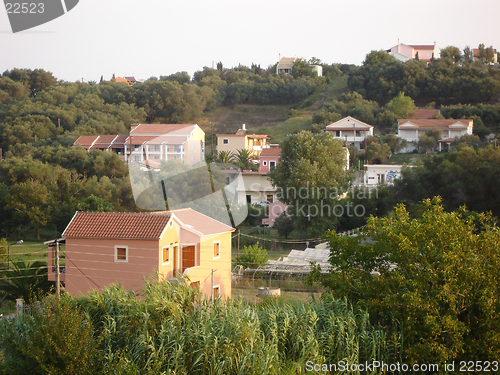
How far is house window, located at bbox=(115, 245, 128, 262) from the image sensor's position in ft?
42.9

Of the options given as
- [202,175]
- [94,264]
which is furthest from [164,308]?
[202,175]

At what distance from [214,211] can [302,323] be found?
1935 centimetres

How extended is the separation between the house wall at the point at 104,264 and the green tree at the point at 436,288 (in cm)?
598

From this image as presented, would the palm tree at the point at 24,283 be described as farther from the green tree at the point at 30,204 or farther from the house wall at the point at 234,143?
the house wall at the point at 234,143

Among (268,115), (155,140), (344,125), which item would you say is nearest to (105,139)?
(155,140)

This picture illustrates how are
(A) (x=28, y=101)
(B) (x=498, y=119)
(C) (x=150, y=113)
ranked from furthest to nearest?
(C) (x=150, y=113)
(A) (x=28, y=101)
(B) (x=498, y=119)

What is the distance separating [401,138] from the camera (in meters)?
41.3

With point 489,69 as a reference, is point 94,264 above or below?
below

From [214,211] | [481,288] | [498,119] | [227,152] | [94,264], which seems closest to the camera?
[481,288]

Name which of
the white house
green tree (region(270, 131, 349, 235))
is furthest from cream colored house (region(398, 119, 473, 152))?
green tree (region(270, 131, 349, 235))

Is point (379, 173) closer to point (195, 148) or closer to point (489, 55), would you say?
point (195, 148)

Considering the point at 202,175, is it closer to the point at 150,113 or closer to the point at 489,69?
the point at 150,113

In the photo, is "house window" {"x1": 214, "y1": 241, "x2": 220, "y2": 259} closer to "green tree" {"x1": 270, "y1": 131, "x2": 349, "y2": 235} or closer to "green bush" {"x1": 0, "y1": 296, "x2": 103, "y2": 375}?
"green bush" {"x1": 0, "y1": 296, "x2": 103, "y2": 375}

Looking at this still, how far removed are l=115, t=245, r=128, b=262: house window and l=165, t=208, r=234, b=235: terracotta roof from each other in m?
1.83
